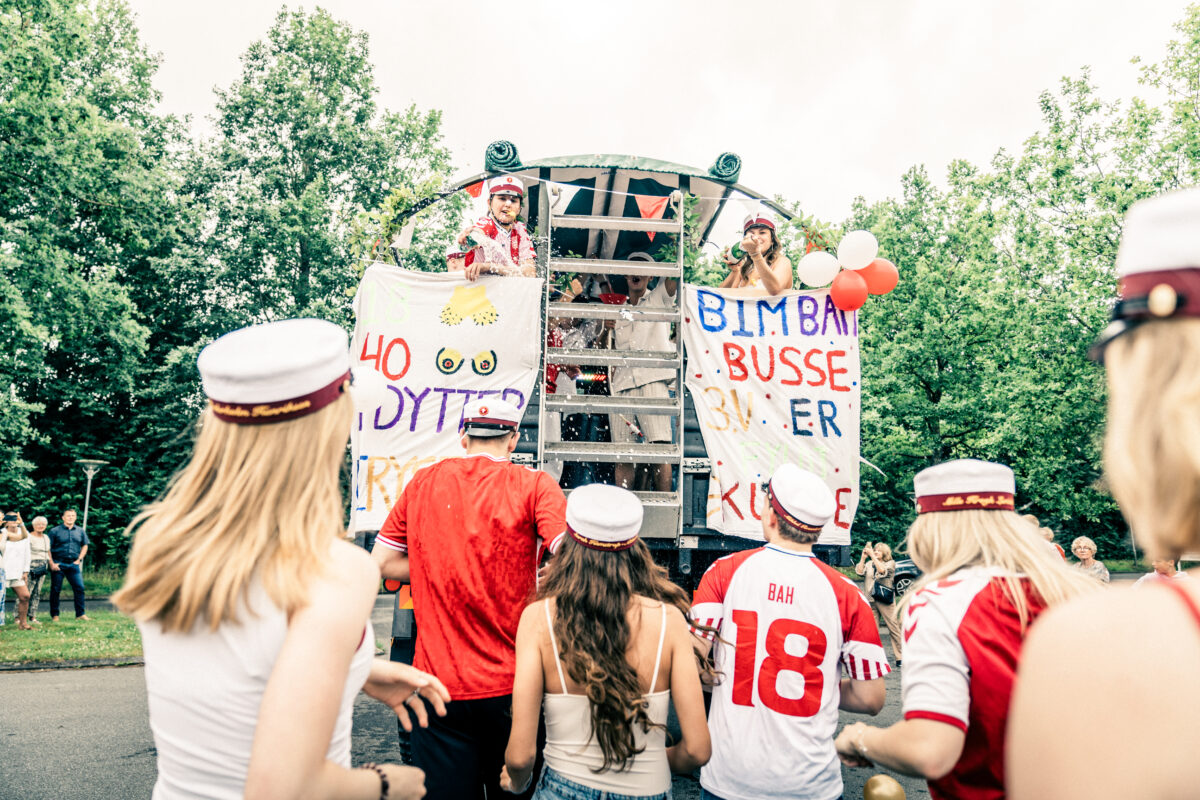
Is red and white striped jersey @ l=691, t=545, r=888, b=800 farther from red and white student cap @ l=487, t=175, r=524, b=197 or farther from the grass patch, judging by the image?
the grass patch

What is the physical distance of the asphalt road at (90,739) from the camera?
5.00 metres

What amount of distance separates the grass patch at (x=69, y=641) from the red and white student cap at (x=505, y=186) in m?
7.17

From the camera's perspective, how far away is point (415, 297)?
539 centimetres

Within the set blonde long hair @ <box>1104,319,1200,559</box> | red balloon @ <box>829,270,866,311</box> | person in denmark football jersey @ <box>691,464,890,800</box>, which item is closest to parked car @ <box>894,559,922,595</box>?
red balloon @ <box>829,270,866,311</box>

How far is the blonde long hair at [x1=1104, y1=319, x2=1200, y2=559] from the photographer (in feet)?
2.90

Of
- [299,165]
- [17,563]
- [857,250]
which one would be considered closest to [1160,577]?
[857,250]

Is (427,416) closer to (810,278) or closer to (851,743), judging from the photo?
(810,278)

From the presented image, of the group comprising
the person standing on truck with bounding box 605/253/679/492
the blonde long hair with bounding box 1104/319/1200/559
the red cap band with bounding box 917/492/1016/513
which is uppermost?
the person standing on truck with bounding box 605/253/679/492

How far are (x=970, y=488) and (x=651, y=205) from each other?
14.1 ft

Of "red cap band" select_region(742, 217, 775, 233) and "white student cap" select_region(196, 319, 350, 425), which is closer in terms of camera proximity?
"white student cap" select_region(196, 319, 350, 425)

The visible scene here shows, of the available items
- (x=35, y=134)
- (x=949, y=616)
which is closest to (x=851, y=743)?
(x=949, y=616)

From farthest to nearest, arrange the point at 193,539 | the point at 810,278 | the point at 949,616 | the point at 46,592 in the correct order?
the point at 46,592 < the point at 810,278 < the point at 949,616 < the point at 193,539

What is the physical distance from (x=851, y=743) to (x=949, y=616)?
0.47m

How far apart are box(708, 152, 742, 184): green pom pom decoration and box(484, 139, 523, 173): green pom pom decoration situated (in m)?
0.04
